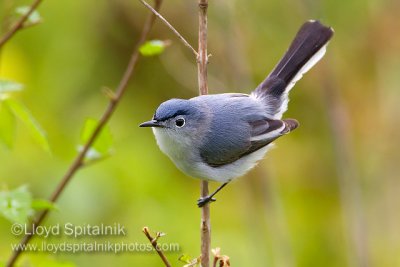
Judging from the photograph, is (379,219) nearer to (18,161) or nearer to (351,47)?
(351,47)

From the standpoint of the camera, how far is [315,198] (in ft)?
15.2

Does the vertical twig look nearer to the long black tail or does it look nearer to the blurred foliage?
the blurred foliage

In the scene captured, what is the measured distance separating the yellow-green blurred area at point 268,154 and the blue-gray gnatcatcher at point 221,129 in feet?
2.26

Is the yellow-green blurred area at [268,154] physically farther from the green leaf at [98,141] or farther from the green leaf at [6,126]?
the green leaf at [6,126]

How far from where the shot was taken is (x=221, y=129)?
2.67 metres

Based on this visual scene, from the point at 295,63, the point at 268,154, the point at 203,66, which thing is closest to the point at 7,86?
the point at 203,66

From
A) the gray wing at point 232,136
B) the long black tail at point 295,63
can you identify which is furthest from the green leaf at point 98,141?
the long black tail at point 295,63

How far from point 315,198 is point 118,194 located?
1.79 meters

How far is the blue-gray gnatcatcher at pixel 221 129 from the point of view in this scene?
254 cm

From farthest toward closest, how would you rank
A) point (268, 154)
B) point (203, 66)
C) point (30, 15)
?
1. point (268, 154)
2. point (203, 66)
3. point (30, 15)

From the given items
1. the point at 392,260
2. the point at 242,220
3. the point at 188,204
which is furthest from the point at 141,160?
the point at 392,260

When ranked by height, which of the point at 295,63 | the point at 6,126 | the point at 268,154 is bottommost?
the point at 6,126

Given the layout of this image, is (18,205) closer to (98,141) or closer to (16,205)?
(16,205)

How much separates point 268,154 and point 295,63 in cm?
104
